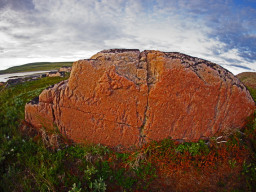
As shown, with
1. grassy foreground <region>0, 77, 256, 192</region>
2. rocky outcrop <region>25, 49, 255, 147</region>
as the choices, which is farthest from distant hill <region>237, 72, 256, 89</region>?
grassy foreground <region>0, 77, 256, 192</region>

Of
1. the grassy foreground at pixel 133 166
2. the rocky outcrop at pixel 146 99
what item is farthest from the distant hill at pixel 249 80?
the grassy foreground at pixel 133 166

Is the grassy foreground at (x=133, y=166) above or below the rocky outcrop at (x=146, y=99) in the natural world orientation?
below

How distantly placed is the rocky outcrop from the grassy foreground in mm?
507

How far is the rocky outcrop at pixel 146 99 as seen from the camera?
532cm

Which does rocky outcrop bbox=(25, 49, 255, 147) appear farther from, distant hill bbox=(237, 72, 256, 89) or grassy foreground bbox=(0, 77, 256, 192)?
distant hill bbox=(237, 72, 256, 89)

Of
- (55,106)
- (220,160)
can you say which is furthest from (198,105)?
(55,106)

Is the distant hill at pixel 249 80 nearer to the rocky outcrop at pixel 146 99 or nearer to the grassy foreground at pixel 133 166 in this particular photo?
the rocky outcrop at pixel 146 99

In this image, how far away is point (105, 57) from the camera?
5535 mm

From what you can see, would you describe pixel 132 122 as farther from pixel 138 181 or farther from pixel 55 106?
pixel 55 106

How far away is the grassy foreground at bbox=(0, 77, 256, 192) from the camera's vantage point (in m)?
4.49

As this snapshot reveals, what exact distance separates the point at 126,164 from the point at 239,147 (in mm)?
3930

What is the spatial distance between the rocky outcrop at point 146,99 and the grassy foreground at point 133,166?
0.51 metres

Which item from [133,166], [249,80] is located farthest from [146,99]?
[249,80]

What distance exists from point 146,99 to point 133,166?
2.24m
